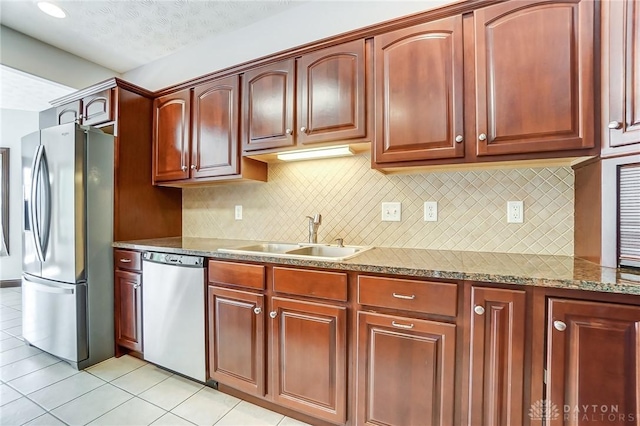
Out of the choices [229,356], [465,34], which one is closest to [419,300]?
[229,356]

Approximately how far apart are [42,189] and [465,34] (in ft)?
10.2

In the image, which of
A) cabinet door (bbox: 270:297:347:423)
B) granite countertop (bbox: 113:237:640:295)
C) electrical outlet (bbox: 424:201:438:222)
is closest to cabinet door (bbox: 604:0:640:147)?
granite countertop (bbox: 113:237:640:295)

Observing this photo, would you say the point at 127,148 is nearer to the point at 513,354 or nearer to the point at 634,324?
the point at 513,354

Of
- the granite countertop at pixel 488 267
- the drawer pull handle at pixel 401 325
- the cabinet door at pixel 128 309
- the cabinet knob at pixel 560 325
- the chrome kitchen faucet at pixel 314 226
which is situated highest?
the chrome kitchen faucet at pixel 314 226

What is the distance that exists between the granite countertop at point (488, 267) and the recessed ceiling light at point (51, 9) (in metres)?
2.34

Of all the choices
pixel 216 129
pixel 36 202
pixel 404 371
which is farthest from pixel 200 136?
pixel 404 371

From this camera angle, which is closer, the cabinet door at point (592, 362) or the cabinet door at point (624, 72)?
the cabinet door at point (592, 362)

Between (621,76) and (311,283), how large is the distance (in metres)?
1.64

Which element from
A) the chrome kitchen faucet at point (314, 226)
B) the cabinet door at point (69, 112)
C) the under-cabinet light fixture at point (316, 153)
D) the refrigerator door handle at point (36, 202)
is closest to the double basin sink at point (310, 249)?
the chrome kitchen faucet at point (314, 226)

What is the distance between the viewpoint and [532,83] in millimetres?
1290

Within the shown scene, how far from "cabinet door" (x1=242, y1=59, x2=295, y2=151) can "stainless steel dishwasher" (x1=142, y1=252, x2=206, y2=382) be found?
3.06 ft

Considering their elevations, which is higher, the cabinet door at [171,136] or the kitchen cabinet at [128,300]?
the cabinet door at [171,136]

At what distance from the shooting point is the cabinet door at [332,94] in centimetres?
165

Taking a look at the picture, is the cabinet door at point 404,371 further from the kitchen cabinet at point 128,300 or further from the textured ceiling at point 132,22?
the textured ceiling at point 132,22
